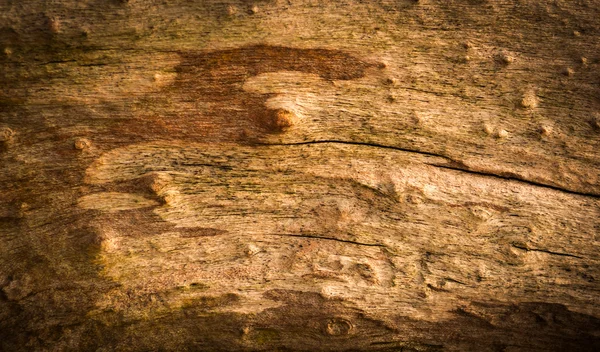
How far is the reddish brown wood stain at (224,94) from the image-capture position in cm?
185

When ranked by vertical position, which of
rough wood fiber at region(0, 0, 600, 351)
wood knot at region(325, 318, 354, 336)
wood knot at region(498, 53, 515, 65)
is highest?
wood knot at region(498, 53, 515, 65)

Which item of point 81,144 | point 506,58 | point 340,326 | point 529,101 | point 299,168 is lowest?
point 340,326

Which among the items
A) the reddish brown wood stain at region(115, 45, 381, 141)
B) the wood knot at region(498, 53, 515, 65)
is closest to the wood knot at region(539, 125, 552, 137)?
the wood knot at region(498, 53, 515, 65)

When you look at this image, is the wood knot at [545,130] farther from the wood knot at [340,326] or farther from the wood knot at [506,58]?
the wood knot at [340,326]

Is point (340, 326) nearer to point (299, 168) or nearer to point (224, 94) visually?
point (299, 168)

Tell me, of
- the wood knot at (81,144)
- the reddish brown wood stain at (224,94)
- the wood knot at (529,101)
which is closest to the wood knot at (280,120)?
the reddish brown wood stain at (224,94)

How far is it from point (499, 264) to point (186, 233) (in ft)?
4.50

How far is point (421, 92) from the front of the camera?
190 centimetres

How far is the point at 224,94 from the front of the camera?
1860 mm

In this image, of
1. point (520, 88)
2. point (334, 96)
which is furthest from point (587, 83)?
point (334, 96)

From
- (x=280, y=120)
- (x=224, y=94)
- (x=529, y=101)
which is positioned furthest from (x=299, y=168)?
(x=529, y=101)

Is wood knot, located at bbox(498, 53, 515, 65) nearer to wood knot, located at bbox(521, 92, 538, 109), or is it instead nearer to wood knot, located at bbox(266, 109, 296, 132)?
Answer: wood knot, located at bbox(521, 92, 538, 109)

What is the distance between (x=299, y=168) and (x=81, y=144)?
919 millimetres

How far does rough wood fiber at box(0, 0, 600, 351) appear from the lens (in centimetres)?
185
